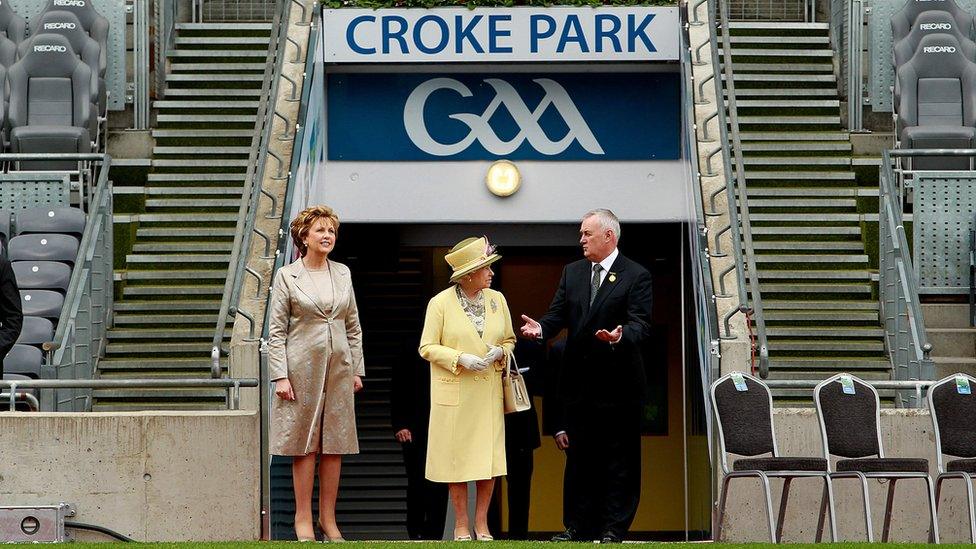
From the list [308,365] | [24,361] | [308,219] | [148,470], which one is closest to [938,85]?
[24,361]

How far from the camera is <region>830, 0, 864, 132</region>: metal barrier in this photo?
14.9 metres

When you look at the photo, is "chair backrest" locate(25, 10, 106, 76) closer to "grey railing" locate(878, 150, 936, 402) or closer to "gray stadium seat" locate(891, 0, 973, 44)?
"grey railing" locate(878, 150, 936, 402)

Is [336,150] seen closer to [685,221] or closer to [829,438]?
[685,221]

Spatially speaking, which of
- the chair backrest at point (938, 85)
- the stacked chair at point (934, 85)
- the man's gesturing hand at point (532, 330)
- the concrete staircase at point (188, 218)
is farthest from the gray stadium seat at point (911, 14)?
the man's gesturing hand at point (532, 330)

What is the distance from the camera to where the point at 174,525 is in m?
8.45

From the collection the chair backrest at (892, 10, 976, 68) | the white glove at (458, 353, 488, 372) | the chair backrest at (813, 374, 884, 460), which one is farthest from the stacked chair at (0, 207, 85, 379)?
the chair backrest at (892, 10, 976, 68)

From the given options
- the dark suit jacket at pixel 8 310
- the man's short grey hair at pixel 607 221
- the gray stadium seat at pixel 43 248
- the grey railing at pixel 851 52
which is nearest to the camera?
the man's short grey hair at pixel 607 221

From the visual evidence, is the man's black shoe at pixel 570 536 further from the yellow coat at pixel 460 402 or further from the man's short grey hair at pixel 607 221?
the man's short grey hair at pixel 607 221

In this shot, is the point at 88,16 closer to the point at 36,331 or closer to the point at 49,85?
the point at 49,85

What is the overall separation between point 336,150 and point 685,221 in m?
3.32

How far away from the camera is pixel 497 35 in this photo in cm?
1463

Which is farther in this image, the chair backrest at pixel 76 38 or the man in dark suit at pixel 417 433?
the chair backrest at pixel 76 38

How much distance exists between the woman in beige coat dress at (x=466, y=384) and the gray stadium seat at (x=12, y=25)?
9410 millimetres

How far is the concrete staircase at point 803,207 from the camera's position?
12.2 m
